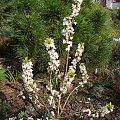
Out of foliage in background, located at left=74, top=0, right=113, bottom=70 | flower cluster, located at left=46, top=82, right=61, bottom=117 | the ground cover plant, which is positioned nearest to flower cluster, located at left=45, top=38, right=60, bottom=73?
the ground cover plant

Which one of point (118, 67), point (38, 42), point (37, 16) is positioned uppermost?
point (37, 16)

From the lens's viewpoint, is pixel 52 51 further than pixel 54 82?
No

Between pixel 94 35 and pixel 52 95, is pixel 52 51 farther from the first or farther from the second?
pixel 94 35

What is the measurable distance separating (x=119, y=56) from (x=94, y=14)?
1227mm

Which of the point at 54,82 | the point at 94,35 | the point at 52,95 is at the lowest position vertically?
the point at 54,82

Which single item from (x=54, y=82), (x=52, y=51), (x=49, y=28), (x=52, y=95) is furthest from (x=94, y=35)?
(x=52, y=51)

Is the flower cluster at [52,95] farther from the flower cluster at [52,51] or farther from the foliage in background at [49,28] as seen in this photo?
the foliage in background at [49,28]

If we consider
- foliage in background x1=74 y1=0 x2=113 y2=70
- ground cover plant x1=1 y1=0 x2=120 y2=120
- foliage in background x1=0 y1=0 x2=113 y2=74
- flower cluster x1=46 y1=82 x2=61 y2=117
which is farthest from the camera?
foliage in background x1=74 y1=0 x2=113 y2=70

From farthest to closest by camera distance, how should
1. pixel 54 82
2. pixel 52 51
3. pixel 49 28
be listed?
pixel 49 28 < pixel 54 82 < pixel 52 51

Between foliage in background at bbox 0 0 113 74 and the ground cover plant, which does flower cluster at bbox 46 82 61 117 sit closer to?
the ground cover plant

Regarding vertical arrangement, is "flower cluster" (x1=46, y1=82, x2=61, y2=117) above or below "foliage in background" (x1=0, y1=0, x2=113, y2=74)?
below

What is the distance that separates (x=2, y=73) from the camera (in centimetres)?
477

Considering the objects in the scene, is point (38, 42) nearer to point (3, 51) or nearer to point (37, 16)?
point (37, 16)

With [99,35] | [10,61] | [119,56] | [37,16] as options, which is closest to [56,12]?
[37,16]
